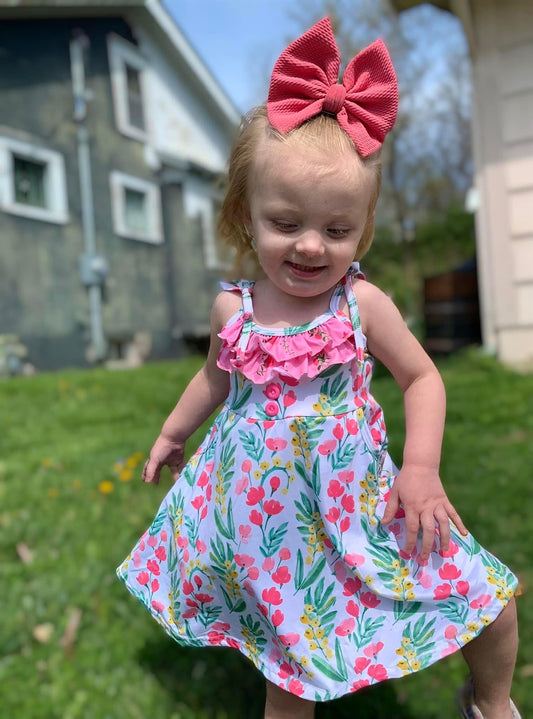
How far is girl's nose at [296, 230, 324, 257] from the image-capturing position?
53.6 inches

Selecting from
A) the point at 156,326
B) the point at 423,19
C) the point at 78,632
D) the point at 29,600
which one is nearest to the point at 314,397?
the point at 78,632

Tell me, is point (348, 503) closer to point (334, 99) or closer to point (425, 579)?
point (425, 579)

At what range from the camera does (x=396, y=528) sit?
1495mm

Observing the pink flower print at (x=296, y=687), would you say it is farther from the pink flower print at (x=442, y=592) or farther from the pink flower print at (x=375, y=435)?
the pink flower print at (x=375, y=435)

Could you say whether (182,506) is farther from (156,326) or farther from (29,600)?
(156,326)

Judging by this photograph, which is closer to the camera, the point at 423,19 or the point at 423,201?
the point at 423,19

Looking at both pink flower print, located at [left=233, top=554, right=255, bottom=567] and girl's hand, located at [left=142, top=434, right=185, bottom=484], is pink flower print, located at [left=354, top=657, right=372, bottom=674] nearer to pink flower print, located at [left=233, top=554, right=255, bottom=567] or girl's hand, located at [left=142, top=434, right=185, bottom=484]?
pink flower print, located at [left=233, top=554, right=255, bottom=567]

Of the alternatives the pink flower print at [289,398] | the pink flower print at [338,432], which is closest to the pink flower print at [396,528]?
the pink flower print at [338,432]

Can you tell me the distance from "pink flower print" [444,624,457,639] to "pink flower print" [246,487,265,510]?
1.51ft

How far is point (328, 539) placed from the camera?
149cm

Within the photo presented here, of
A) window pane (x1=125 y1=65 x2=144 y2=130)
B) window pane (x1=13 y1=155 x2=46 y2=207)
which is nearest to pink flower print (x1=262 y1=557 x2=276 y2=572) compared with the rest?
window pane (x1=13 y1=155 x2=46 y2=207)

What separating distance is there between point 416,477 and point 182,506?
21.7 inches

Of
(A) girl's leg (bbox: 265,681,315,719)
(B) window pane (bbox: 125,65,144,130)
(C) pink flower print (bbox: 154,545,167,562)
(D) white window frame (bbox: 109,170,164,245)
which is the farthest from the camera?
(B) window pane (bbox: 125,65,144,130)

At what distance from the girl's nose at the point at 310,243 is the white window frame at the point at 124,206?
1148 centimetres
